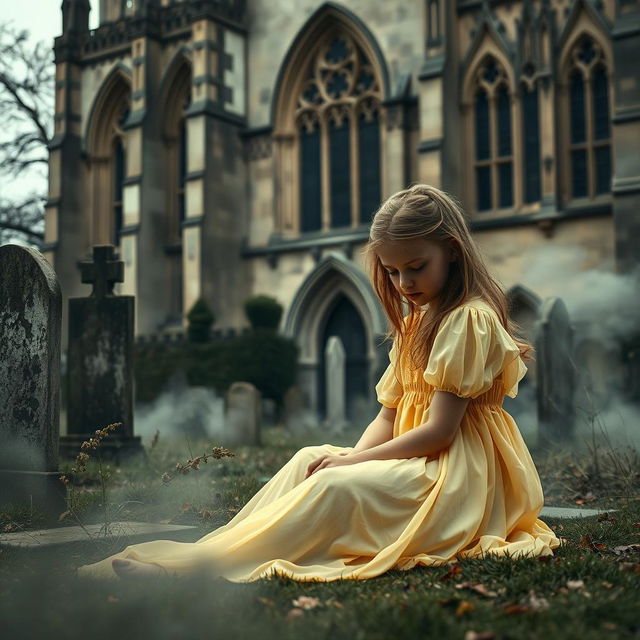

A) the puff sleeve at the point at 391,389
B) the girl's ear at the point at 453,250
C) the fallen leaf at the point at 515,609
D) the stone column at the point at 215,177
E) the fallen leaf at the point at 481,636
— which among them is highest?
the stone column at the point at 215,177

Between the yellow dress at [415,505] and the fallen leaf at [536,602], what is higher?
the yellow dress at [415,505]

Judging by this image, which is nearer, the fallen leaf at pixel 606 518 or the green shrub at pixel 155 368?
the fallen leaf at pixel 606 518

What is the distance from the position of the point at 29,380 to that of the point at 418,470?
3169 millimetres

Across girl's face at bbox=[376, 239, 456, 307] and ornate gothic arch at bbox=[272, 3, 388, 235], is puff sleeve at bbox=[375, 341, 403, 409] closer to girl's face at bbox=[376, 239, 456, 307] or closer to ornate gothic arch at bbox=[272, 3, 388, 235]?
girl's face at bbox=[376, 239, 456, 307]

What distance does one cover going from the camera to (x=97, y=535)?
4402 mm

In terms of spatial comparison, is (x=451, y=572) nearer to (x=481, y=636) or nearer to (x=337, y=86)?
(x=481, y=636)

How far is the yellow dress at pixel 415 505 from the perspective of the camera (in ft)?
10.6

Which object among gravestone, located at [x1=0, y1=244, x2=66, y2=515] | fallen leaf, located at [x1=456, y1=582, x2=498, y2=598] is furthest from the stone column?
fallen leaf, located at [x1=456, y1=582, x2=498, y2=598]

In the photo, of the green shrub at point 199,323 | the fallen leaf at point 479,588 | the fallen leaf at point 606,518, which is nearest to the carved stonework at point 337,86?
the green shrub at point 199,323

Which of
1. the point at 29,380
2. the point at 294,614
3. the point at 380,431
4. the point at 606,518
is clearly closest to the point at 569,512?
the point at 606,518

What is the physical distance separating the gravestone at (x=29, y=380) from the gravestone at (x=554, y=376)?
18.4 ft

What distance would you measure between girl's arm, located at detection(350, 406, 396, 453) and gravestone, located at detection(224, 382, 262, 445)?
8540 millimetres

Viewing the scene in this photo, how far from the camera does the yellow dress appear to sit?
323 cm

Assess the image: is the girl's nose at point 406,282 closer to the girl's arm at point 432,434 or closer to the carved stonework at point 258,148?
the girl's arm at point 432,434
